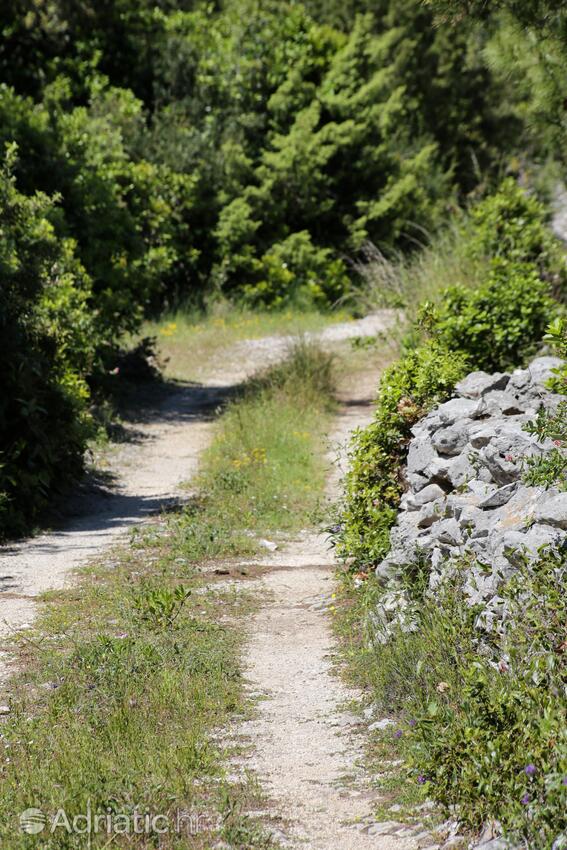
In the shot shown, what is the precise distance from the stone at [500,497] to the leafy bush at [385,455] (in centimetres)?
126

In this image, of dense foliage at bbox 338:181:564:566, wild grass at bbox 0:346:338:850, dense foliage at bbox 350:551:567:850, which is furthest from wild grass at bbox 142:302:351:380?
dense foliage at bbox 350:551:567:850

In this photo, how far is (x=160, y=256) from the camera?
1703cm

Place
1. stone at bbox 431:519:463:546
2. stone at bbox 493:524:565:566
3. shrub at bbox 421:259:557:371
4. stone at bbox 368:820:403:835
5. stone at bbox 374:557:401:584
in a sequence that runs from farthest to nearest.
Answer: shrub at bbox 421:259:557:371
stone at bbox 374:557:401:584
stone at bbox 431:519:463:546
stone at bbox 493:524:565:566
stone at bbox 368:820:403:835

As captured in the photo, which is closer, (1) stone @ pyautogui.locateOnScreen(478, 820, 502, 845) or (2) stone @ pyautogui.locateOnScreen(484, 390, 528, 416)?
(1) stone @ pyautogui.locateOnScreen(478, 820, 502, 845)

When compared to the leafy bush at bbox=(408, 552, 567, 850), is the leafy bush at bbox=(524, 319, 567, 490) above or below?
above

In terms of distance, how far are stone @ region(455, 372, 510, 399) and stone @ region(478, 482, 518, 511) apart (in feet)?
5.79

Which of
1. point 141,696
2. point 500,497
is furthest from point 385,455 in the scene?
point 141,696

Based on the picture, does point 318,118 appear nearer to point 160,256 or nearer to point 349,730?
point 160,256

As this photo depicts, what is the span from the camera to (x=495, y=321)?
1024 cm

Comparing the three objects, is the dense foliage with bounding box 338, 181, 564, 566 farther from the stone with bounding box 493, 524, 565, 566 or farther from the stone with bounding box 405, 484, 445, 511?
the stone with bounding box 493, 524, 565, 566

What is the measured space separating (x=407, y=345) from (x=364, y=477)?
3.80m

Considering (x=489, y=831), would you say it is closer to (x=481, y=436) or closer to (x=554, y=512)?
(x=554, y=512)

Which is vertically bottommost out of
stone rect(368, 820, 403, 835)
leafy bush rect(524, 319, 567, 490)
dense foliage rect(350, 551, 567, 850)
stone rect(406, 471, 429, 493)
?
stone rect(368, 820, 403, 835)

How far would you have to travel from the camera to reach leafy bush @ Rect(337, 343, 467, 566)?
23.3 feet
